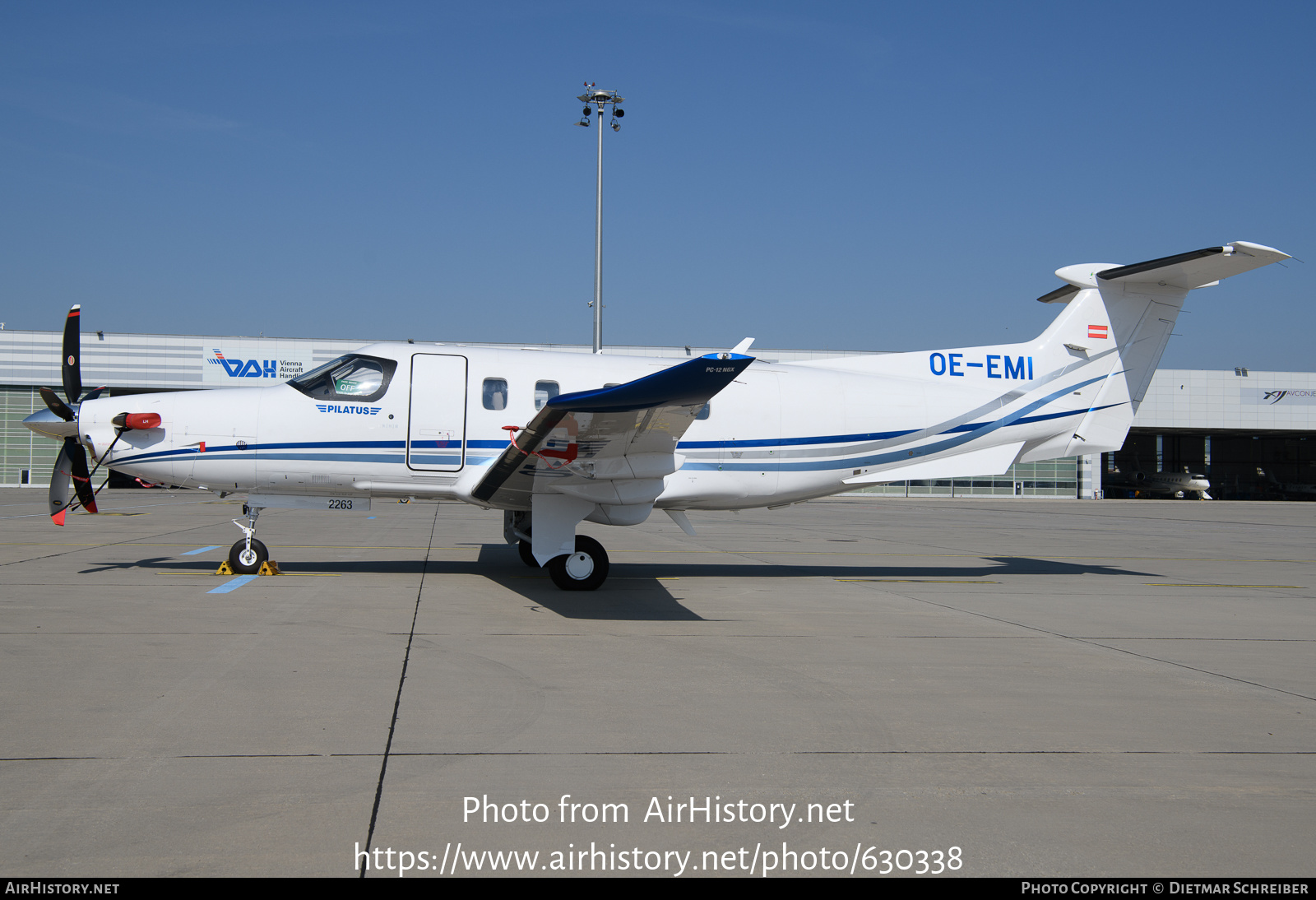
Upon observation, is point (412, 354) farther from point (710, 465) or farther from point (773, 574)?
point (773, 574)

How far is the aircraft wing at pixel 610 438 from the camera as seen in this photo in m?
7.87

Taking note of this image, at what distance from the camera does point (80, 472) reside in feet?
35.3

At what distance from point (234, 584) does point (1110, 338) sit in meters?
12.2

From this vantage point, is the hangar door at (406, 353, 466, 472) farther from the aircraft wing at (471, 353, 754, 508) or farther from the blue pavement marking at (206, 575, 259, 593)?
the blue pavement marking at (206, 575, 259, 593)

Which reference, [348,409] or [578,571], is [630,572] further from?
[348,409]

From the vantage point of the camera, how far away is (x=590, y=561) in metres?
10.2

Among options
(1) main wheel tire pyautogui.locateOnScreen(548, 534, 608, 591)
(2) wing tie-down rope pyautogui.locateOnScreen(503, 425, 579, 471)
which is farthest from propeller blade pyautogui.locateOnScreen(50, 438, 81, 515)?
(1) main wheel tire pyautogui.locateOnScreen(548, 534, 608, 591)

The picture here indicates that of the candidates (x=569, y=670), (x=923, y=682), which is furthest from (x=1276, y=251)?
(x=569, y=670)

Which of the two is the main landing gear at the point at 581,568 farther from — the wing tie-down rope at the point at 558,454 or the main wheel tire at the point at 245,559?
the main wheel tire at the point at 245,559

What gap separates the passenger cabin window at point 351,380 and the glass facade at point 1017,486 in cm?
4491

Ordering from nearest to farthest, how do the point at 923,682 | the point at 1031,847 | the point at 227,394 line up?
the point at 1031,847, the point at 923,682, the point at 227,394

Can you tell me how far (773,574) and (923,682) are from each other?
6509 millimetres

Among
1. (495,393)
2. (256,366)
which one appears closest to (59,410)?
(495,393)

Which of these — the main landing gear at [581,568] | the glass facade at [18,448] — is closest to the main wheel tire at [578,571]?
the main landing gear at [581,568]
